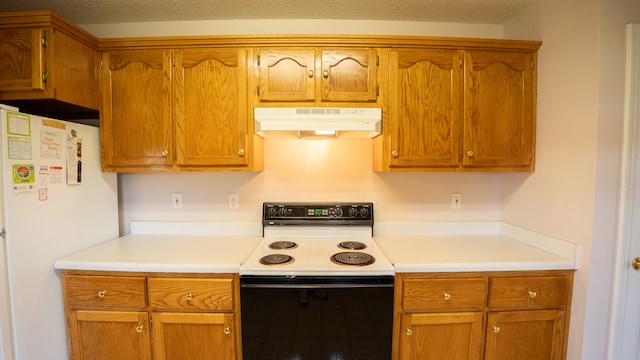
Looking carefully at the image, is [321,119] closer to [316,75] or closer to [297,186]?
[316,75]

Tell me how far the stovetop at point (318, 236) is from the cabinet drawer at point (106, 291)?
595 millimetres

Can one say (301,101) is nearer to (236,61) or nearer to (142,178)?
(236,61)

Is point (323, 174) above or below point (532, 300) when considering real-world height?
above

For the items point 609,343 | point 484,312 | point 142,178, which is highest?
point 142,178

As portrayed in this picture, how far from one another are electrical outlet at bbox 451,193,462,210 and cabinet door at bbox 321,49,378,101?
102 cm

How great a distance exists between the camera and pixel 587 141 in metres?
1.28

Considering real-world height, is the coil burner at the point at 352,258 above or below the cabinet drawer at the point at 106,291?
above

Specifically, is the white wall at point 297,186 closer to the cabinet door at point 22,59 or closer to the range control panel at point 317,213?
the range control panel at point 317,213

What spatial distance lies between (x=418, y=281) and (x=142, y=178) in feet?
6.67

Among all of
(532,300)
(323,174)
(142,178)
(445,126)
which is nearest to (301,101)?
(323,174)

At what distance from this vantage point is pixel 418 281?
133cm

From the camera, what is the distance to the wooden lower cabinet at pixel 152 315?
132cm

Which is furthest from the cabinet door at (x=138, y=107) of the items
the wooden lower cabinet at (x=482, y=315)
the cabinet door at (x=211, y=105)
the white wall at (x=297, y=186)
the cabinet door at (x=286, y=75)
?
the wooden lower cabinet at (x=482, y=315)

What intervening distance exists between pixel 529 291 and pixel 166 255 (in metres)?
2.03
